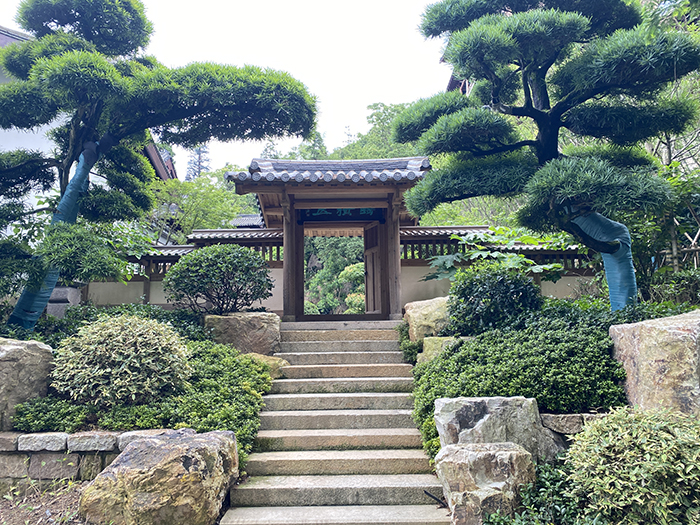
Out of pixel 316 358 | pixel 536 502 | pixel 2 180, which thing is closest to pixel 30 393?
pixel 316 358

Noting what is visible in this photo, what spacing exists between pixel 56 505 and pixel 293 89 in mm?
5715

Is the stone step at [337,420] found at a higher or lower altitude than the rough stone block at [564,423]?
lower

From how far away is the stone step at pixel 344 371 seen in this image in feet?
18.8

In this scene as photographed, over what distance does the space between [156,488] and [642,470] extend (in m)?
3.29

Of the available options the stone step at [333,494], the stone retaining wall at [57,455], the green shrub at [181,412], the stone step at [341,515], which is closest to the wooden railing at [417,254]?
the green shrub at [181,412]

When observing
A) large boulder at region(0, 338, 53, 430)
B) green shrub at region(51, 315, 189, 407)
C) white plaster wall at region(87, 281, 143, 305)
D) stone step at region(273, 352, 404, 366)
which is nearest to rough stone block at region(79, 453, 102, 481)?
green shrub at region(51, 315, 189, 407)

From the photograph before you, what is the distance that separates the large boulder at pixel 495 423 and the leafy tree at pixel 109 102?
4.97 meters

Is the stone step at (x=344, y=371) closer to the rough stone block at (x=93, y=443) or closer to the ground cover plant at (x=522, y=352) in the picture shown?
the ground cover plant at (x=522, y=352)

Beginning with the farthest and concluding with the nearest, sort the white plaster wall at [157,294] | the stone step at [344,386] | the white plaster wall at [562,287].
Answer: the white plaster wall at [562,287], the white plaster wall at [157,294], the stone step at [344,386]

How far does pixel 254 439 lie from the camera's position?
447 cm

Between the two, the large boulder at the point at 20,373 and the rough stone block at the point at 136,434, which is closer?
the rough stone block at the point at 136,434

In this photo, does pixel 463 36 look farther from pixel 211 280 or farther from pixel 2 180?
pixel 2 180

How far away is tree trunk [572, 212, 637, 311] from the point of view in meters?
5.27

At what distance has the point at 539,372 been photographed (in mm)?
4234
